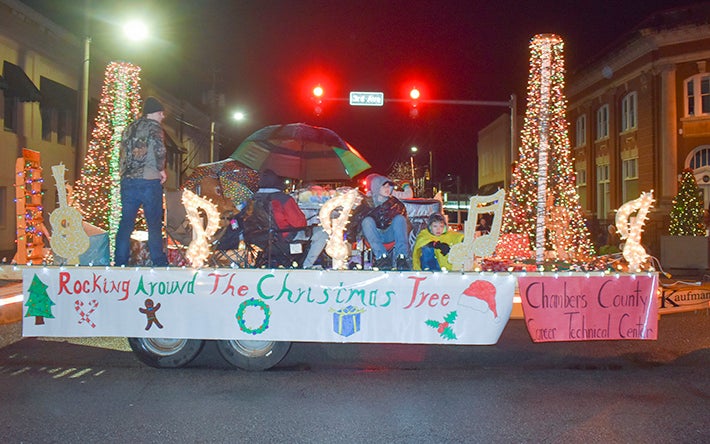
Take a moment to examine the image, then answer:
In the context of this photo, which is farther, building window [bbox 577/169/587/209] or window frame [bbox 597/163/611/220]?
building window [bbox 577/169/587/209]

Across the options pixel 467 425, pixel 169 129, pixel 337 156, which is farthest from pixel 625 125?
pixel 467 425

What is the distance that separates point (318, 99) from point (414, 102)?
2712 mm

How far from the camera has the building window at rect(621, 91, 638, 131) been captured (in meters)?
28.1

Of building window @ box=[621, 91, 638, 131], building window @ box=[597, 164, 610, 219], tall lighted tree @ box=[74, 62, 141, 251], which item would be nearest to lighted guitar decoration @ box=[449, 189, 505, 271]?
tall lighted tree @ box=[74, 62, 141, 251]

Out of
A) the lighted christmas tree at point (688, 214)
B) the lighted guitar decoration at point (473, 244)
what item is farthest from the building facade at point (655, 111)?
the lighted guitar decoration at point (473, 244)

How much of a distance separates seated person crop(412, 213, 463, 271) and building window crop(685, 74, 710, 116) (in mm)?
22201

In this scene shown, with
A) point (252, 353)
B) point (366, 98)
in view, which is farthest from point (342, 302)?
point (366, 98)

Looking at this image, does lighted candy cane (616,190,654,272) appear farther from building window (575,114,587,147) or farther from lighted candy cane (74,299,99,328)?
building window (575,114,587,147)

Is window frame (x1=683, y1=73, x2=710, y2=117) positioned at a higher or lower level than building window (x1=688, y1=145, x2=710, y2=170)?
higher

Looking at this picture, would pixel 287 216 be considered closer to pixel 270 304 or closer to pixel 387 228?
pixel 387 228

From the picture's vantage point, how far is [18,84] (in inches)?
806

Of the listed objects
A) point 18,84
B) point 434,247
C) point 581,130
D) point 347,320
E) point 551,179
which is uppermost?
point 581,130

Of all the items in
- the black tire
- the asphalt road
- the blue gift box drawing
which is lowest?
the asphalt road

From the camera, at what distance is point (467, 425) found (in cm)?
495
